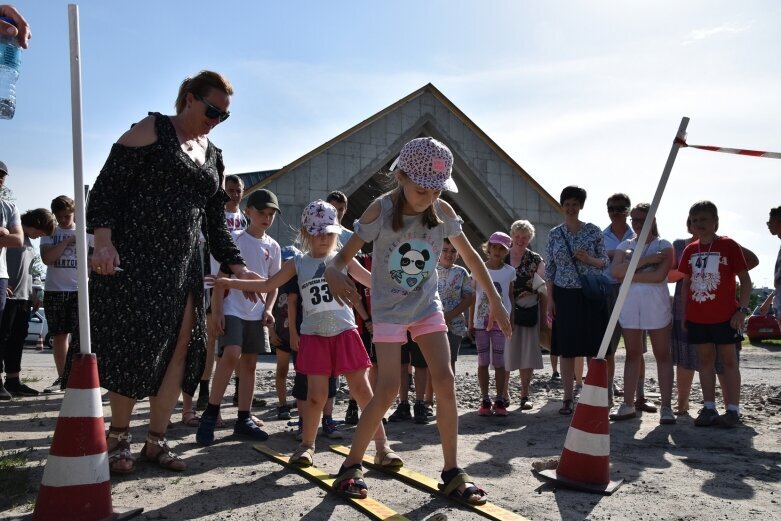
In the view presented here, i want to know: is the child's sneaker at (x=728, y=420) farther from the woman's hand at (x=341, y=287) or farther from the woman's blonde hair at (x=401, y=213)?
the woman's hand at (x=341, y=287)

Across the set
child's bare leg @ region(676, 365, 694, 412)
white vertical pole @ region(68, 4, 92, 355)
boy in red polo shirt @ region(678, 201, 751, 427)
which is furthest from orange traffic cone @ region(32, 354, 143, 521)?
child's bare leg @ region(676, 365, 694, 412)

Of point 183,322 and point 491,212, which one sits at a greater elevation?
point 491,212

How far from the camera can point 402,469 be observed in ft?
14.7

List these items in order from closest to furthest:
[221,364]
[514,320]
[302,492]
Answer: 1. [302,492]
2. [221,364]
3. [514,320]

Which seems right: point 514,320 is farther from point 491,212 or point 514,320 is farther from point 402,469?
point 491,212

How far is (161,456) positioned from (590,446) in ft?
8.26

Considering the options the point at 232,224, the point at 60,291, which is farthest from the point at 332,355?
the point at 60,291

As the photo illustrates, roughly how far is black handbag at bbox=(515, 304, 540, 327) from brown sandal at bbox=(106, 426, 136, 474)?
15.4ft

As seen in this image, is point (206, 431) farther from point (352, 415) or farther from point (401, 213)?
point (401, 213)

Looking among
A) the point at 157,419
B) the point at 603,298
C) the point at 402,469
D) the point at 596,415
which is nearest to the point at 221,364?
the point at 157,419

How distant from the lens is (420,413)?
696 centimetres

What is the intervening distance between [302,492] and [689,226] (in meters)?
5.01

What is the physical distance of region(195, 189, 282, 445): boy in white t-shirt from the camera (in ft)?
18.9

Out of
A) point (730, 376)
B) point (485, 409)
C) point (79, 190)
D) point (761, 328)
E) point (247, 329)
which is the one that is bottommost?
point (761, 328)
